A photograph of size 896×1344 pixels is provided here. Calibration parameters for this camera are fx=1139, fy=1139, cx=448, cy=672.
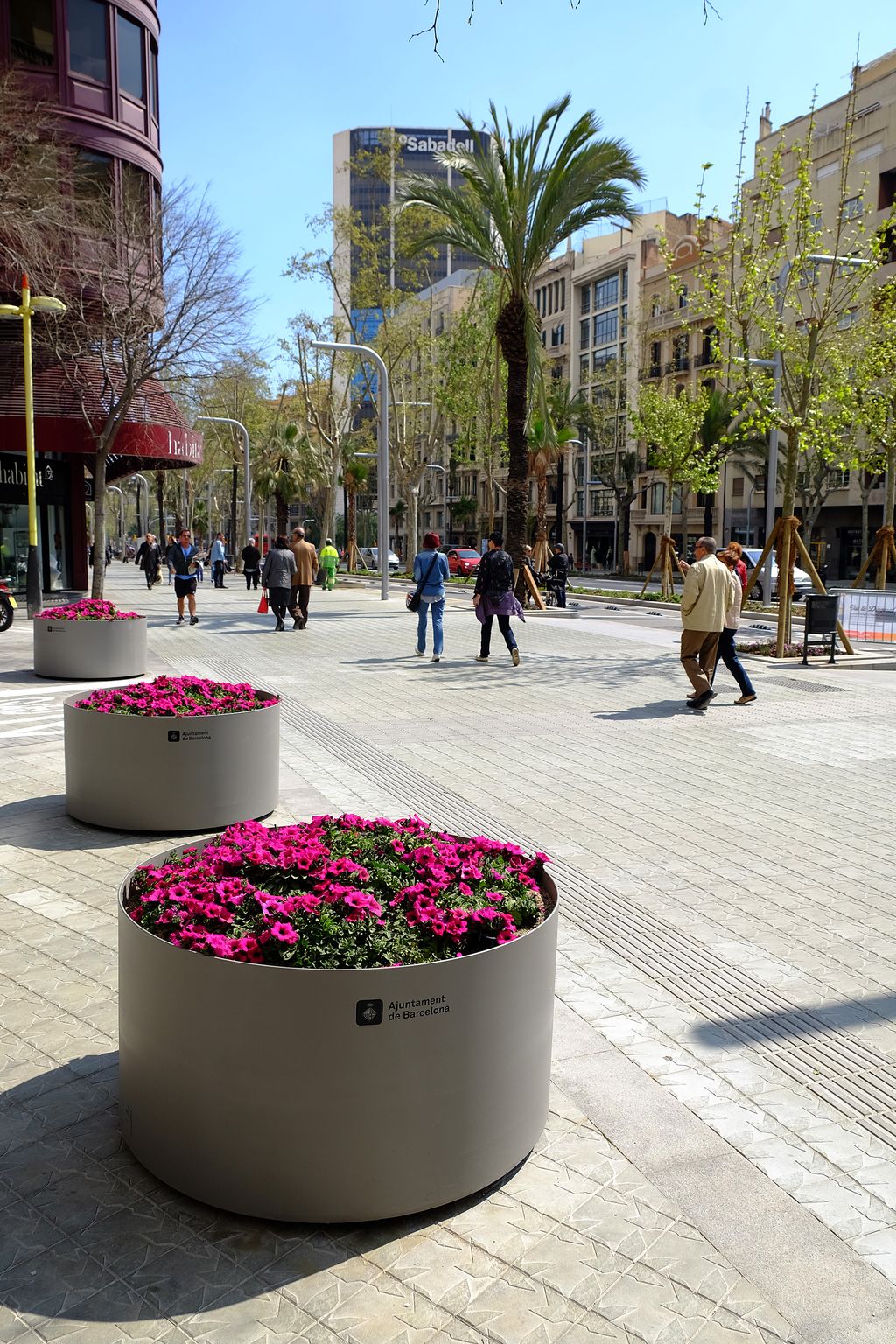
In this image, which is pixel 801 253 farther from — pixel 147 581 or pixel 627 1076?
pixel 147 581

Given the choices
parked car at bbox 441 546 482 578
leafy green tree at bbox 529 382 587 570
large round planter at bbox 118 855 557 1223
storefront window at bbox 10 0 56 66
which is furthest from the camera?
parked car at bbox 441 546 482 578

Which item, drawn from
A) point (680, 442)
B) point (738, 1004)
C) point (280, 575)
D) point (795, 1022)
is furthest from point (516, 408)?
point (795, 1022)

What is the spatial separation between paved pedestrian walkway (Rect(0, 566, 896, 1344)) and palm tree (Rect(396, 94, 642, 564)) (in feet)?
50.1

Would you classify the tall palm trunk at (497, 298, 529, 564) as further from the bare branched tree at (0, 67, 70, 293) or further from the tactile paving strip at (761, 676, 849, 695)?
the tactile paving strip at (761, 676, 849, 695)

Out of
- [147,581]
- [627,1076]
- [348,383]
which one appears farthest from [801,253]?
[348,383]

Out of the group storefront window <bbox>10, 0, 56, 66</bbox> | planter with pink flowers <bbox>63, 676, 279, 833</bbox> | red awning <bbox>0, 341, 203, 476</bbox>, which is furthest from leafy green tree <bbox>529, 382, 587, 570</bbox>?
planter with pink flowers <bbox>63, 676, 279, 833</bbox>

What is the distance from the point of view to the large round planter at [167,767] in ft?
21.4

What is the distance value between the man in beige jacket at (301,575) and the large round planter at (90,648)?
714cm

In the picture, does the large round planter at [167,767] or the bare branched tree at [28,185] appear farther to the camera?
the bare branched tree at [28,185]

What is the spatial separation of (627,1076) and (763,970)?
1251 mm

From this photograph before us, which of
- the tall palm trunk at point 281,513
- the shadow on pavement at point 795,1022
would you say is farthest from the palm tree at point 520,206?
the tall palm trunk at point 281,513

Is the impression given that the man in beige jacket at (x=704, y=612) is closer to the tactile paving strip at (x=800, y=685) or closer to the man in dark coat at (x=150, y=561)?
the tactile paving strip at (x=800, y=685)

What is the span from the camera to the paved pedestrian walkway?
2689mm

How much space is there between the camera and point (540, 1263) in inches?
112
